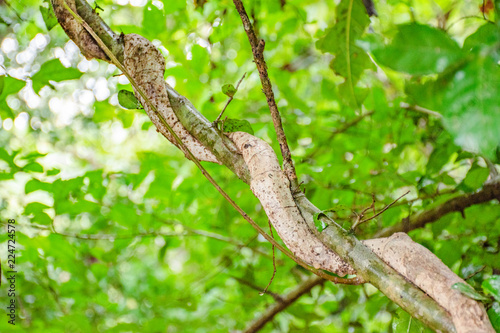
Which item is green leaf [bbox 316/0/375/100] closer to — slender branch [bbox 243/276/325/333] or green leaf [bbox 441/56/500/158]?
slender branch [bbox 243/276/325/333]

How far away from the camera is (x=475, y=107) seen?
29cm

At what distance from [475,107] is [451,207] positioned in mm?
688

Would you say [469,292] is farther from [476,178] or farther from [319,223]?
[476,178]

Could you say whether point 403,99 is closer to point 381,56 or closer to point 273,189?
point 273,189

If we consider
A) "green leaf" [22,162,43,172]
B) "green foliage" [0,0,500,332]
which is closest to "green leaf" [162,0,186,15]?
"green foliage" [0,0,500,332]

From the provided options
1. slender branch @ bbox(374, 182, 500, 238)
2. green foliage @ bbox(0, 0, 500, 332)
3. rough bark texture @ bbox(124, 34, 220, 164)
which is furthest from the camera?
green foliage @ bbox(0, 0, 500, 332)

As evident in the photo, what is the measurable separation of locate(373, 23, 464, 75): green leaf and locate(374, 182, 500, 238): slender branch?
646mm

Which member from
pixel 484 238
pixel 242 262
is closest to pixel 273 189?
pixel 484 238

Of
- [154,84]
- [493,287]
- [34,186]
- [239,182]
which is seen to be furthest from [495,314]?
[34,186]

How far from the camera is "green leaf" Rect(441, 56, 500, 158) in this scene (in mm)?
284

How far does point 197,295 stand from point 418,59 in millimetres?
1389

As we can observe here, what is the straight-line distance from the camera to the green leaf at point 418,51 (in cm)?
31

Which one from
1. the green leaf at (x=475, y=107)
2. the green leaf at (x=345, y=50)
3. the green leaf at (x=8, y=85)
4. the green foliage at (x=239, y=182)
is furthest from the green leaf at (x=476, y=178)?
the green leaf at (x=8, y=85)

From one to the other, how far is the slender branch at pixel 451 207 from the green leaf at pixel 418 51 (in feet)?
2.12
